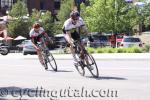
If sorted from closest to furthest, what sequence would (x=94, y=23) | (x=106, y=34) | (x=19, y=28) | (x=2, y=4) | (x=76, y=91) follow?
(x=76, y=91)
(x=94, y=23)
(x=106, y=34)
(x=19, y=28)
(x=2, y=4)

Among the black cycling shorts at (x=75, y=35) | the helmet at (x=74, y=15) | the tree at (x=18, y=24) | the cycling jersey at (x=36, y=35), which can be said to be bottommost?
the tree at (x=18, y=24)

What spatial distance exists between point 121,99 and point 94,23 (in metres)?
48.0

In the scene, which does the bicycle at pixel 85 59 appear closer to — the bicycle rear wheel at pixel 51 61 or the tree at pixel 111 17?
the bicycle rear wheel at pixel 51 61

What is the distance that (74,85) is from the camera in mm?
13758

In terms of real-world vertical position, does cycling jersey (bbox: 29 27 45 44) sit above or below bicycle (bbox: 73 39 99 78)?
above

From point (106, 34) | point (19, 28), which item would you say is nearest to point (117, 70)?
point (106, 34)

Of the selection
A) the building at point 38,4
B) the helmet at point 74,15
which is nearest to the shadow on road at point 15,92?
the helmet at point 74,15

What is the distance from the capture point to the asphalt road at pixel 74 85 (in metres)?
11.7

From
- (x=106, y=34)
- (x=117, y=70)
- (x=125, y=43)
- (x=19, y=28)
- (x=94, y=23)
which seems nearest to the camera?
(x=117, y=70)

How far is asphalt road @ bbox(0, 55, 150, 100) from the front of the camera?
38.4 ft

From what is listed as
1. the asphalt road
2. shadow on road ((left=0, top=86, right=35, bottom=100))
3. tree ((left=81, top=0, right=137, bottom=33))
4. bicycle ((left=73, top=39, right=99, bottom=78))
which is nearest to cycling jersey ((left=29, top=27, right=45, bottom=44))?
the asphalt road

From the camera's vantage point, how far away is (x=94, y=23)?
58.9 metres

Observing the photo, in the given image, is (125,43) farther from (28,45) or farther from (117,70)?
(117,70)

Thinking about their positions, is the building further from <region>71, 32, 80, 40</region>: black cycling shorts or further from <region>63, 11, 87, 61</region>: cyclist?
<region>71, 32, 80, 40</region>: black cycling shorts
